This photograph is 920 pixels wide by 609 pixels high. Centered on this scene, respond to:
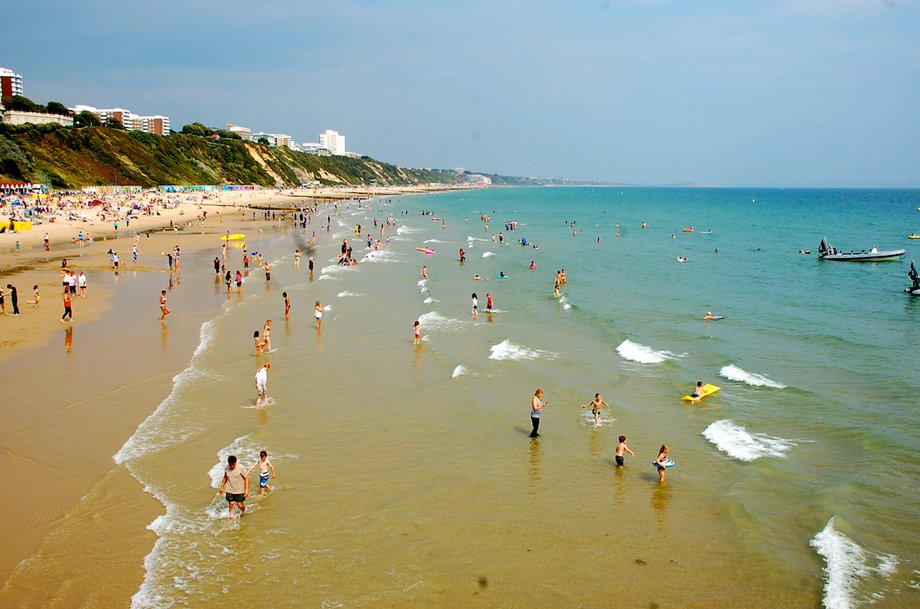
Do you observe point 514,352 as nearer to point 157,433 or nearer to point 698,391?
point 698,391

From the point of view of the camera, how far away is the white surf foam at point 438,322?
2457cm

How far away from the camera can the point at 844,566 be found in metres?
9.46

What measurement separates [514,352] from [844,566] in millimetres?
12341

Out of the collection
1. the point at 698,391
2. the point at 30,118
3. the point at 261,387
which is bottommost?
the point at 698,391

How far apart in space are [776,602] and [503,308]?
20.5 m

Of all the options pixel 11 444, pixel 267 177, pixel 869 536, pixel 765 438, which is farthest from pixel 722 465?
pixel 267 177

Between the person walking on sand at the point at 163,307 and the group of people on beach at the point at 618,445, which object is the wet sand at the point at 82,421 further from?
the group of people on beach at the point at 618,445

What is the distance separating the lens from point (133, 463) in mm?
11977

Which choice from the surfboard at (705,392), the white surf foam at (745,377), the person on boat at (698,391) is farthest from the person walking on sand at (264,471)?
the white surf foam at (745,377)

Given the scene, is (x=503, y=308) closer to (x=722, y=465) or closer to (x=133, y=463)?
(x=722, y=465)

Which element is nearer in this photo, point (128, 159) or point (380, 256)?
point (380, 256)

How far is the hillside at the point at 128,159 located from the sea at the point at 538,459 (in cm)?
6289

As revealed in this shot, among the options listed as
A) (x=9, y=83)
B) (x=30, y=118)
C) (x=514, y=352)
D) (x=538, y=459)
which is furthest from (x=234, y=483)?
(x=9, y=83)

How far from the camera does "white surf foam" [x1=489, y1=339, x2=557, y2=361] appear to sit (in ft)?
67.2
